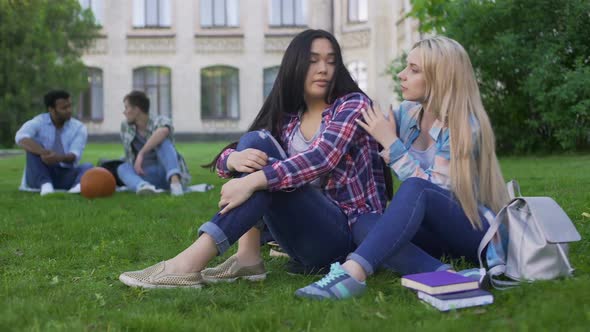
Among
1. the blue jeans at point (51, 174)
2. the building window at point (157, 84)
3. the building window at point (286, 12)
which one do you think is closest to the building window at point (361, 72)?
the building window at point (286, 12)

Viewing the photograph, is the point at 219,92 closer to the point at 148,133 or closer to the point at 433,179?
the point at 148,133

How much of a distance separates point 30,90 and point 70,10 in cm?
397

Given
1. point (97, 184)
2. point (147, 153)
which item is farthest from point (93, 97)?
point (97, 184)

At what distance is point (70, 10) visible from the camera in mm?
26656

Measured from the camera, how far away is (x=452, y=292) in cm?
320

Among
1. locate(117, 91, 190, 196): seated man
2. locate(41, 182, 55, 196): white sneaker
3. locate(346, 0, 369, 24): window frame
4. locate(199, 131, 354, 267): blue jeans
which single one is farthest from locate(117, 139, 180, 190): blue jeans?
locate(346, 0, 369, 24): window frame

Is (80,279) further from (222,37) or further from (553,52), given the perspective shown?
(222,37)

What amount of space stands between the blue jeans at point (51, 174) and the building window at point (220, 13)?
80.3 feet

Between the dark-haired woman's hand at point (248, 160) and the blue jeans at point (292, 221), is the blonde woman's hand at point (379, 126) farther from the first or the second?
the dark-haired woman's hand at point (248, 160)

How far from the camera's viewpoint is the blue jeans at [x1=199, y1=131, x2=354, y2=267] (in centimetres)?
358

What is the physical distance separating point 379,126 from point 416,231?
0.53 metres

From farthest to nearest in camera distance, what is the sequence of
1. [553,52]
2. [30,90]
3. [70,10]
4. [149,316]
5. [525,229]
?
[70,10]
[30,90]
[553,52]
[525,229]
[149,316]

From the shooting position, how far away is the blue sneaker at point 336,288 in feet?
11.0

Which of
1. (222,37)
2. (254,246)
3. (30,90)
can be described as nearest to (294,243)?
(254,246)
